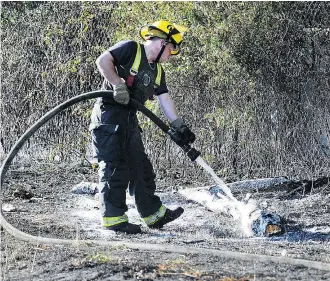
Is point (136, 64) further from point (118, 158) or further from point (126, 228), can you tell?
point (126, 228)

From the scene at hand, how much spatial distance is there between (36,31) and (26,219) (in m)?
4.58

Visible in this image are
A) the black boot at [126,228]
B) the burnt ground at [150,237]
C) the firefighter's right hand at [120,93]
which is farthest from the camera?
the black boot at [126,228]

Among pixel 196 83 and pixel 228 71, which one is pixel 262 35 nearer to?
pixel 228 71

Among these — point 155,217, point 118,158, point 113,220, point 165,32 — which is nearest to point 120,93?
point 118,158

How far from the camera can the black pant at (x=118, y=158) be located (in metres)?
5.32

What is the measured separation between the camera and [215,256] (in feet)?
13.3

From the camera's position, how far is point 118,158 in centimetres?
534

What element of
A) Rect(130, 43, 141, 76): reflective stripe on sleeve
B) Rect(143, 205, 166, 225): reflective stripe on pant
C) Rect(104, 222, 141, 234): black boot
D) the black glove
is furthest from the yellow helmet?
Rect(104, 222, 141, 234): black boot

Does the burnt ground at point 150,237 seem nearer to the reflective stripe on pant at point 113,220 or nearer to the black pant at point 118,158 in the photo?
the reflective stripe on pant at point 113,220

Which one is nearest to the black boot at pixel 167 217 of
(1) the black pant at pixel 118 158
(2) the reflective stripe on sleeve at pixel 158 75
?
(1) the black pant at pixel 118 158

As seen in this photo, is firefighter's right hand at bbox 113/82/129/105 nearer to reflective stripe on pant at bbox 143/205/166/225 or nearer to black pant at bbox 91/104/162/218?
black pant at bbox 91/104/162/218

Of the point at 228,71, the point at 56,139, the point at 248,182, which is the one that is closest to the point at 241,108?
the point at 228,71

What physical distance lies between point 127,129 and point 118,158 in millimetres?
285

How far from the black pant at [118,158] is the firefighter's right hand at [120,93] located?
0.27 metres
